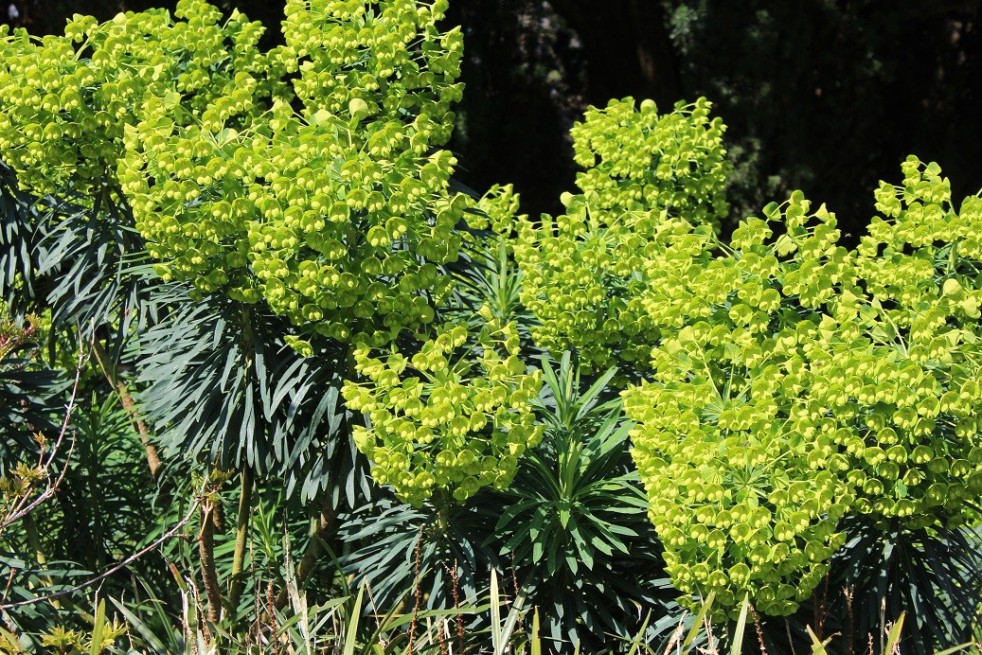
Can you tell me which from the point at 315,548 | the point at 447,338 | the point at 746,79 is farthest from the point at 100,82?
the point at 746,79

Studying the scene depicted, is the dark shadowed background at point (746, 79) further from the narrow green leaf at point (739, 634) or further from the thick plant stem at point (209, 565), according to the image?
the narrow green leaf at point (739, 634)

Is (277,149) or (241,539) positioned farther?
(241,539)

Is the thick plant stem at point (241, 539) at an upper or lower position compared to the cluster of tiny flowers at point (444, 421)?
lower

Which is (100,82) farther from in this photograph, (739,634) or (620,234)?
(739,634)

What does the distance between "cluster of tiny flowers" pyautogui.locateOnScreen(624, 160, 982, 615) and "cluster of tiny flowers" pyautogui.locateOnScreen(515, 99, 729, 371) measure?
0.25 metres

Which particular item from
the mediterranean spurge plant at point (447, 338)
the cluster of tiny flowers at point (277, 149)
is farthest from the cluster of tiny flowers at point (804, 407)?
the cluster of tiny flowers at point (277, 149)

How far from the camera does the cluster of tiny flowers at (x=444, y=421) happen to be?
8.86ft

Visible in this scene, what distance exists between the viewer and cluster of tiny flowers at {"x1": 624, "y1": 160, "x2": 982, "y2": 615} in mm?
2660

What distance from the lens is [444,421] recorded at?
8.94 feet

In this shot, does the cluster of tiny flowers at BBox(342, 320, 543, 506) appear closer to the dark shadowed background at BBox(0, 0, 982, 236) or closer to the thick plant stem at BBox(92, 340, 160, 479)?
the thick plant stem at BBox(92, 340, 160, 479)

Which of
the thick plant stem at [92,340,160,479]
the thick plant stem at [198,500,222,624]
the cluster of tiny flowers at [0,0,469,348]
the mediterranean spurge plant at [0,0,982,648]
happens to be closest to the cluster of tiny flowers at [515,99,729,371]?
the mediterranean spurge plant at [0,0,982,648]

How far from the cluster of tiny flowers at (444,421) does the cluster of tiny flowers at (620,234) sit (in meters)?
0.57

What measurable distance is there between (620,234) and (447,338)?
88 centimetres

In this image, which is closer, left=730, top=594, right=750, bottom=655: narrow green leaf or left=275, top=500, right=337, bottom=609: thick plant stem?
left=730, top=594, right=750, bottom=655: narrow green leaf
